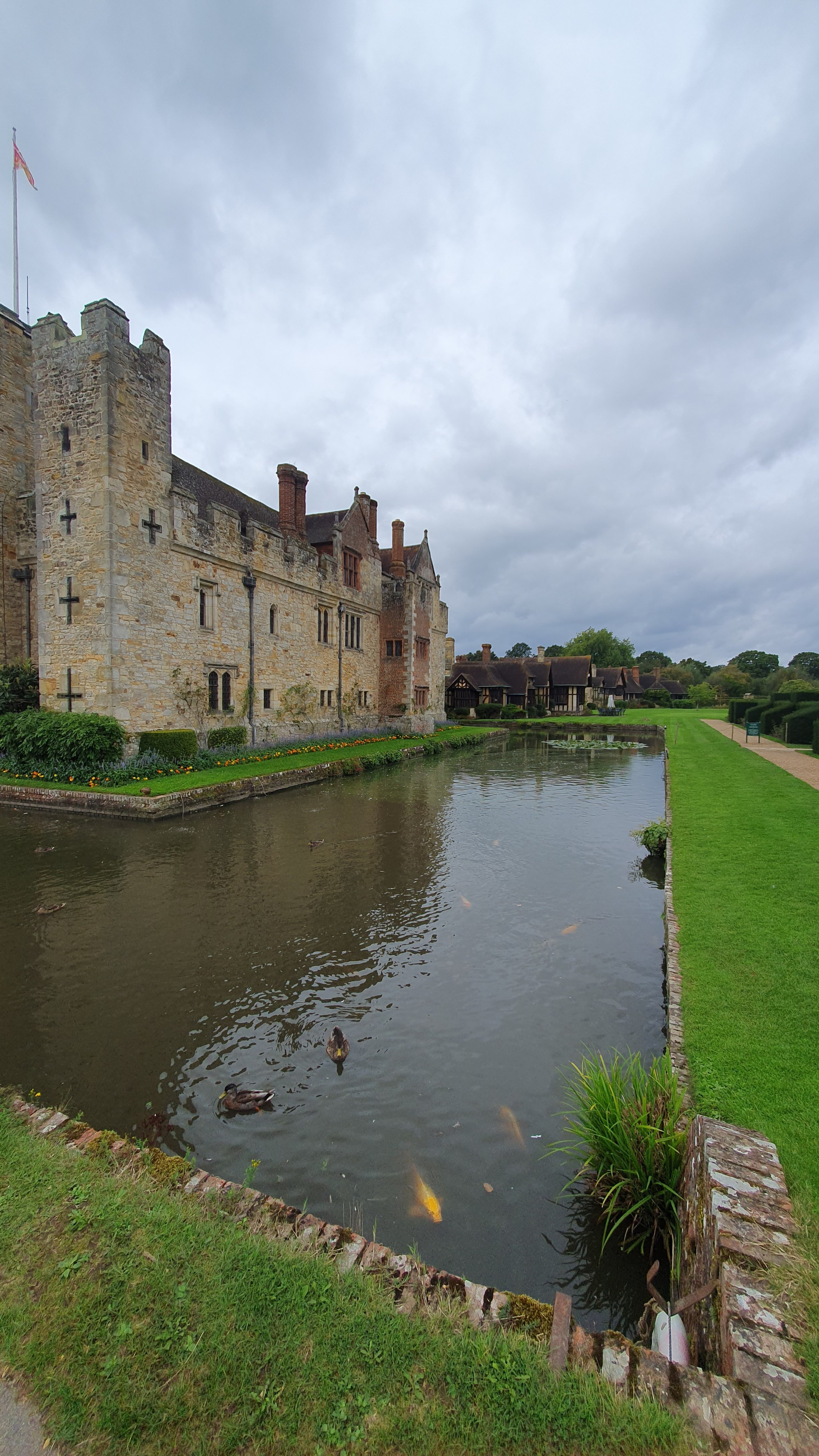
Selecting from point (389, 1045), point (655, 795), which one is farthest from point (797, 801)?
point (389, 1045)

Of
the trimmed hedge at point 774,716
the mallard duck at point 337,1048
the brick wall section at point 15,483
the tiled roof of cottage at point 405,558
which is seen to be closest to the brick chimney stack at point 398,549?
the tiled roof of cottage at point 405,558

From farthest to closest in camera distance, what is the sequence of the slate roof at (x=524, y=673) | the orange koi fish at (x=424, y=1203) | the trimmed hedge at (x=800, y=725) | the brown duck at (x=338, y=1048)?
1. the slate roof at (x=524, y=673)
2. the trimmed hedge at (x=800, y=725)
3. the brown duck at (x=338, y=1048)
4. the orange koi fish at (x=424, y=1203)

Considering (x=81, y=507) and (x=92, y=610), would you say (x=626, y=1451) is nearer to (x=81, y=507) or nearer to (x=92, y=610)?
(x=92, y=610)

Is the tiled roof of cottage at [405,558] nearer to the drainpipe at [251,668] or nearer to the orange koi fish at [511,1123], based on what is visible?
the drainpipe at [251,668]

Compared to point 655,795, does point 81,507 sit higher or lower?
higher

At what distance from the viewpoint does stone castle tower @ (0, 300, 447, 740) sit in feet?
57.2

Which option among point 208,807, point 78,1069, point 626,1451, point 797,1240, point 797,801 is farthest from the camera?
point 208,807

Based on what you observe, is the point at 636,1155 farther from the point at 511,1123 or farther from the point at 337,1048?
the point at 337,1048

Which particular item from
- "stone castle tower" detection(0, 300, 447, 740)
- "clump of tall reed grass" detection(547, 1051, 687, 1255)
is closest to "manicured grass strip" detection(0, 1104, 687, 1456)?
"clump of tall reed grass" detection(547, 1051, 687, 1255)

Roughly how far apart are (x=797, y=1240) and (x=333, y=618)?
29677 mm

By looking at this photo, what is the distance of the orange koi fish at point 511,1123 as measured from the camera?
4.48m

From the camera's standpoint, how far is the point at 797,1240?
9.00 feet

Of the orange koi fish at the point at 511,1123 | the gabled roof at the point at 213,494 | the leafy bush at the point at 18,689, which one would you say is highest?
the gabled roof at the point at 213,494

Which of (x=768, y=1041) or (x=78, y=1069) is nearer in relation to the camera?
(x=768, y=1041)
